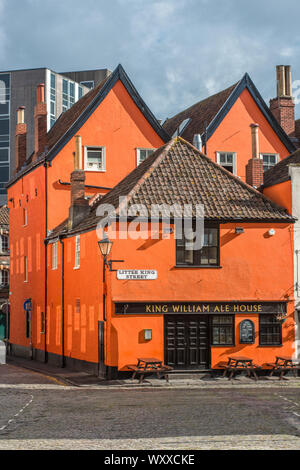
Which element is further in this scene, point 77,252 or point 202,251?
point 77,252

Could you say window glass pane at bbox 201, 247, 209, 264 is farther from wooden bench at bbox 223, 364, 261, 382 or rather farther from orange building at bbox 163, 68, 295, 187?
orange building at bbox 163, 68, 295, 187

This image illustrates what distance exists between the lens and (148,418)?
Result: 55.4 ft

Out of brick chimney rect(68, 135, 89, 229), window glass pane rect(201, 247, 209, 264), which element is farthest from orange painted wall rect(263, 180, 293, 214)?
brick chimney rect(68, 135, 89, 229)

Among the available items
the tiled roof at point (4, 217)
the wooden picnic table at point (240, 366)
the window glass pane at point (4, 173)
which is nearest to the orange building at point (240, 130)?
the wooden picnic table at point (240, 366)

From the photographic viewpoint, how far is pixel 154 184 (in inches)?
1117

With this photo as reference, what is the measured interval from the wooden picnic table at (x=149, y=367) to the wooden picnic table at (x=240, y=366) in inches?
90.1

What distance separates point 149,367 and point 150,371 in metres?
0.15

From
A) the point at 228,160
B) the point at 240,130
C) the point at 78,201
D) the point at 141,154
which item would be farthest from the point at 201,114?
the point at 78,201

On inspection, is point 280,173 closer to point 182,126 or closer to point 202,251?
point 202,251

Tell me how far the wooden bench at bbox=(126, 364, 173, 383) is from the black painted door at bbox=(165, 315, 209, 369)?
25.4 inches

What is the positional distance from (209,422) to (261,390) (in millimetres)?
7682

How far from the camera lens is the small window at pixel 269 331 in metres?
27.4

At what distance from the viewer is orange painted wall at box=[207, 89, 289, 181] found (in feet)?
128
